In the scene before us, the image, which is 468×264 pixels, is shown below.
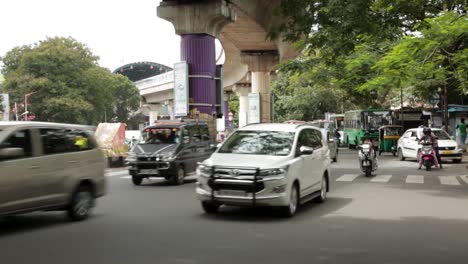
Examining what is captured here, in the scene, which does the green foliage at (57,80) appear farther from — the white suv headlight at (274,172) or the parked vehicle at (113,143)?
the white suv headlight at (274,172)

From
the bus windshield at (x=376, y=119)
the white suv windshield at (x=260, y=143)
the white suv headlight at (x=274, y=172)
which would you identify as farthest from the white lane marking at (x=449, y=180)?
the bus windshield at (x=376, y=119)

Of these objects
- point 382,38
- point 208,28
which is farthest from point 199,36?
point 382,38

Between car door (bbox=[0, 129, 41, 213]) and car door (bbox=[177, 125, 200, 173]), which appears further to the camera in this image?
car door (bbox=[177, 125, 200, 173])

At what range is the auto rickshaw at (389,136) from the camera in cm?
3139

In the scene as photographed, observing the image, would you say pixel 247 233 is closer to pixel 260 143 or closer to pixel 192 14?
pixel 260 143

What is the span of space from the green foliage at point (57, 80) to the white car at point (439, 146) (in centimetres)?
3967

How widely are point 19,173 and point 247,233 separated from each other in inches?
133

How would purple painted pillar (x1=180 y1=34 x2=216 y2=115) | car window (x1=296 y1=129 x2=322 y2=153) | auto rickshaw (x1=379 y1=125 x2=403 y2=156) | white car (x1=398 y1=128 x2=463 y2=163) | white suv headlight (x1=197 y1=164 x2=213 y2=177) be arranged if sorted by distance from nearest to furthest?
1. white suv headlight (x1=197 y1=164 x2=213 y2=177)
2. car window (x1=296 y1=129 x2=322 y2=153)
3. white car (x1=398 y1=128 x2=463 y2=163)
4. purple painted pillar (x1=180 y1=34 x2=216 y2=115)
5. auto rickshaw (x1=379 y1=125 x2=403 y2=156)

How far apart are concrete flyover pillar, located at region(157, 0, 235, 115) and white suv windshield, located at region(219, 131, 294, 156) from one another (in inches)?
574

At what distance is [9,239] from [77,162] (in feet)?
6.35

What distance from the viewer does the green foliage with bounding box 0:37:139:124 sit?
191ft

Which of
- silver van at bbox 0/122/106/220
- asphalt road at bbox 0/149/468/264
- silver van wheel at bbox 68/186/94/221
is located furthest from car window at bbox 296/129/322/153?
silver van wheel at bbox 68/186/94/221

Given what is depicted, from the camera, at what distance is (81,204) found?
9.52 metres

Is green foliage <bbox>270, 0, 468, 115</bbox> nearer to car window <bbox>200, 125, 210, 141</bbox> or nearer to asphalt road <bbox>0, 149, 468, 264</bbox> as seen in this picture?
car window <bbox>200, 125, 210, 141</bbox>
